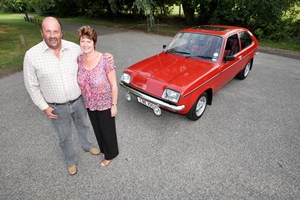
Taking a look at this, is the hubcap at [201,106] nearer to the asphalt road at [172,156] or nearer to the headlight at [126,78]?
the asphalt road at [172,156]

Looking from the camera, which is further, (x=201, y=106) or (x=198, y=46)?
(x=198, y=46)

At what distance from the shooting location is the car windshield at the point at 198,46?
3854 millimetres

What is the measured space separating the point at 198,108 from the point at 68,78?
2590mm

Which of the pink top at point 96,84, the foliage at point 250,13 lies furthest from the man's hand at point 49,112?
the foliage at point 250,13

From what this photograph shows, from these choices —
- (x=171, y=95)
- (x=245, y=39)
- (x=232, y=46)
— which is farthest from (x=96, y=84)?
(x=245, y=39)

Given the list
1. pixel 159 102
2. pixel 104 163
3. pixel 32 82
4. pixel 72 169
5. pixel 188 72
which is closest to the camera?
pixel 32 82

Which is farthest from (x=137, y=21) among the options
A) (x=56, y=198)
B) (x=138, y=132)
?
(x=56, y=198)

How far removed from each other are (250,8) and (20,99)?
12.5m

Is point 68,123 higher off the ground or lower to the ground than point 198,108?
higher

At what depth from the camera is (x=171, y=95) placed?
3.11 metres

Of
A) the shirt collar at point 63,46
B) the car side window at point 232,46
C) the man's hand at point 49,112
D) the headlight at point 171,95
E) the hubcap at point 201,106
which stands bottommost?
the hubcap at point 201,106

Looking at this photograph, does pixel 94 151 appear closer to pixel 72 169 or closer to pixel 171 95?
pixel 72 169

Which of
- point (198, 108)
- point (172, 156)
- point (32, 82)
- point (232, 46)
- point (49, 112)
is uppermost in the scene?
point (32, 82)

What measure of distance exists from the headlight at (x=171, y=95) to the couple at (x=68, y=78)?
1.12 meters
